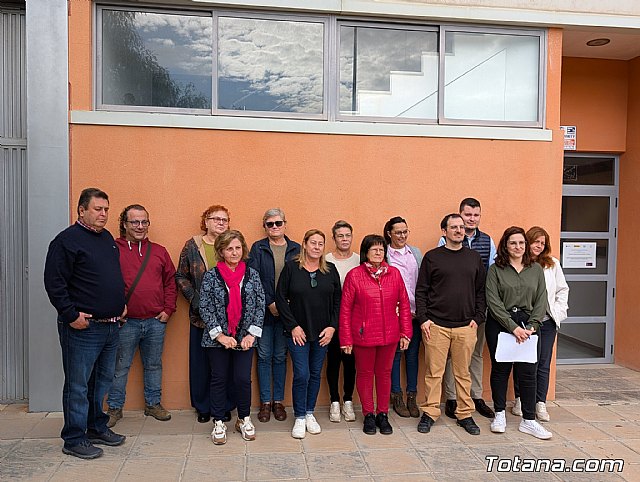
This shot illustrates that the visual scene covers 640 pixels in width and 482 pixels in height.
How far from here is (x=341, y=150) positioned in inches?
209

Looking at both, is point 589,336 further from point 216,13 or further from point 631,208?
point 216,13

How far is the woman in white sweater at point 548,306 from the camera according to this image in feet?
15.9

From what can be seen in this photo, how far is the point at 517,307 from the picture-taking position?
184 inches

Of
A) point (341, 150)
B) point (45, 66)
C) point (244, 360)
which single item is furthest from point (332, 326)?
point (45, 66)

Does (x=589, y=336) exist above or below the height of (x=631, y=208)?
below

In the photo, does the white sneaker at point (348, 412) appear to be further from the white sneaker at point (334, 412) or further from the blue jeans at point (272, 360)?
the blue jeans at point (272, 360)

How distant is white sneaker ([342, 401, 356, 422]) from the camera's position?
4.96 m

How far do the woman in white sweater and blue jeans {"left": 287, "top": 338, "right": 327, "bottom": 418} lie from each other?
1787 millimetres

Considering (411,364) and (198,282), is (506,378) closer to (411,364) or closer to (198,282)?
(411,364)

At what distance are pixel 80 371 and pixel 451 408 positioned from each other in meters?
3.24

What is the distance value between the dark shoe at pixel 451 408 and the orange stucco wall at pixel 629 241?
10.0ft

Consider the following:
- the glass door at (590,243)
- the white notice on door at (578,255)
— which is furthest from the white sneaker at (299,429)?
the white notice on door at (578,255)

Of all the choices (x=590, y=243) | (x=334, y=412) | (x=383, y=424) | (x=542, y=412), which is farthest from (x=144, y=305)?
(x=590, y=243)

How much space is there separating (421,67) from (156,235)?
3.11m
